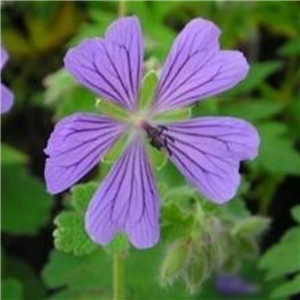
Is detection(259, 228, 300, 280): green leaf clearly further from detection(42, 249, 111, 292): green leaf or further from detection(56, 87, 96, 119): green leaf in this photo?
detection(56, 87, 96, 119): green leaf

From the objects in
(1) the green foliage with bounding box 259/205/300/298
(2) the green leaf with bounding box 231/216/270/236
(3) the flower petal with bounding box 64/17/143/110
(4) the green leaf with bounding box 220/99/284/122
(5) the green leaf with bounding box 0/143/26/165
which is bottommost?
(5) the green leaf with bounding box 0/143/26/165

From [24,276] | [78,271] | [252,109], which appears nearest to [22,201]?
[24,276]

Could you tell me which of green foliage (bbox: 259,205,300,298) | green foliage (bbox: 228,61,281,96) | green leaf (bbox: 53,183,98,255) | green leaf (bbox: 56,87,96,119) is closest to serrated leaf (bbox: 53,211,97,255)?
green leaf (bbox: 53,183,98,255)

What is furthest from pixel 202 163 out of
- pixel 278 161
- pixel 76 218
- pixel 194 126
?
pixel 278 161

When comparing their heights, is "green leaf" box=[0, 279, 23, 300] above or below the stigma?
below

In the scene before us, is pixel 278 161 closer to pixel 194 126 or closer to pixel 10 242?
pixel 10 242

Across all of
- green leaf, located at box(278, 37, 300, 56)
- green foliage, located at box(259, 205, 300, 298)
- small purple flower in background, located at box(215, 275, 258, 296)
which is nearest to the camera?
green foliage, located at box(259, 205, 300, 298)

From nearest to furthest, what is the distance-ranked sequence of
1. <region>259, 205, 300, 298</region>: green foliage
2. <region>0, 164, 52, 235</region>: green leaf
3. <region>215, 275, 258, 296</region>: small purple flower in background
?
<region>259, 205, 300, 298</region>: green foliage → <region>215, 275, 258, 296</region>: small purple flower in background → <region>0, 164, 52, 235</region>: green leaf
